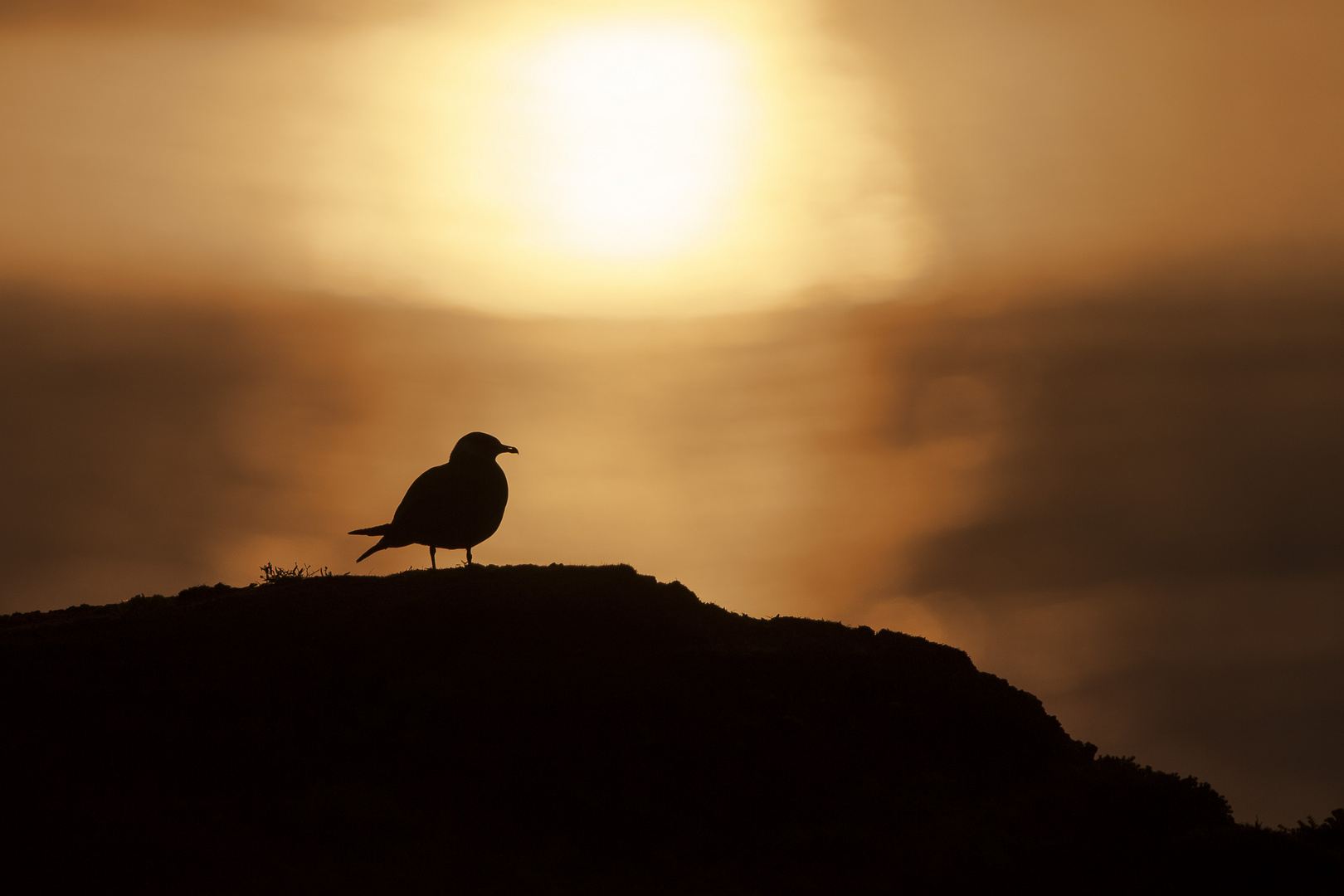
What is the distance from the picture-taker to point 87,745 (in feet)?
51.5

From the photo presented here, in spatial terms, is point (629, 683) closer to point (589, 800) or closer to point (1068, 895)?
point (589, 800)

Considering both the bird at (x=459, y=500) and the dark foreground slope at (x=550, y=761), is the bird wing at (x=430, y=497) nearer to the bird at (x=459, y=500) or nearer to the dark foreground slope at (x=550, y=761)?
the bird at (x=459, y=500)

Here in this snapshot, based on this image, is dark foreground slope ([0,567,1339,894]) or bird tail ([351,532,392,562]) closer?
dark foreground slope ([0,567,1339,894])

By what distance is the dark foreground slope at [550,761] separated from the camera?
1409cm

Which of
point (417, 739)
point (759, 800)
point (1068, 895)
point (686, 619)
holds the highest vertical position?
point (686, 619)

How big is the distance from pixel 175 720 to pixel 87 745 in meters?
1.18

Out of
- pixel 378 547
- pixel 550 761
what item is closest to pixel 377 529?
pixel 378 547

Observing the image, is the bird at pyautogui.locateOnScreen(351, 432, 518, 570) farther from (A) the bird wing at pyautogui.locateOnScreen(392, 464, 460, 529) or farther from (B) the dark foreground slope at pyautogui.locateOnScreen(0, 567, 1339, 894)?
(B) the dark foreground slope at pyautogui.locateOnScreen(0, 567, 1339, 894)

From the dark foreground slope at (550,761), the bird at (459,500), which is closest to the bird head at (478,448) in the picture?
the bird at (459,500)

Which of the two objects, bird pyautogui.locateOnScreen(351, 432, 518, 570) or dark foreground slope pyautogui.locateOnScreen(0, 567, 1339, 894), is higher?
bird pyautogui.locateOnScreen(351, 432, 518, 570)

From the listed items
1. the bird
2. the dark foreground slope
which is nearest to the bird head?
the bird

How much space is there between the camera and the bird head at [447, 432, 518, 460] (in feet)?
65.1

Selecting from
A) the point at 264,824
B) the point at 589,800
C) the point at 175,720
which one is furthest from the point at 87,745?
the point at 589,800

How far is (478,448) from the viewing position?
19.9m
